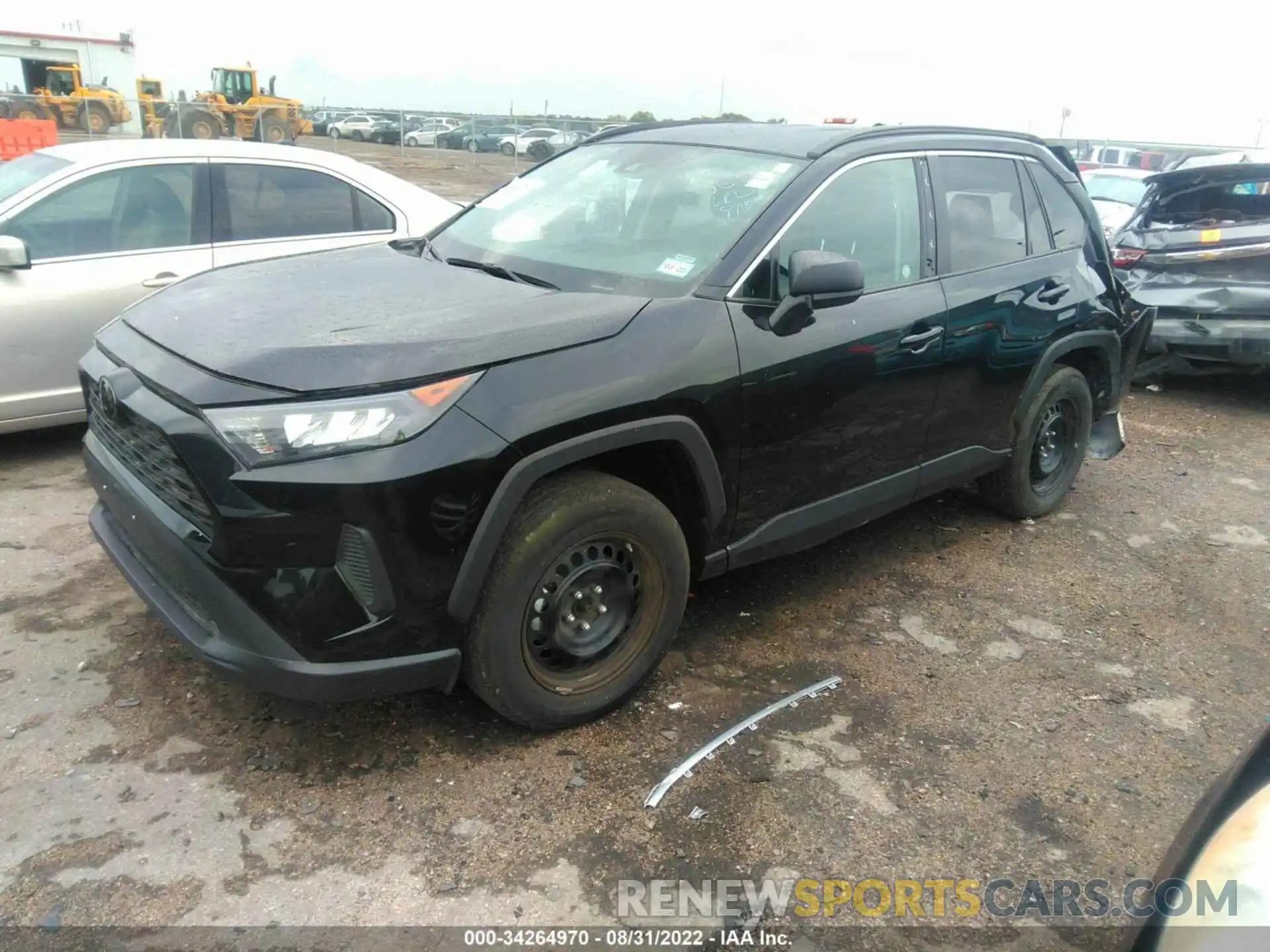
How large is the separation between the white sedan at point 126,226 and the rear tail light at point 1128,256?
5.51 metres

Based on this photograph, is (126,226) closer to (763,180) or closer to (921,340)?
(763,180)

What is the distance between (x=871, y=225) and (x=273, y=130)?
2805 centimetres

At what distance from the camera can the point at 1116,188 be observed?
11.9m

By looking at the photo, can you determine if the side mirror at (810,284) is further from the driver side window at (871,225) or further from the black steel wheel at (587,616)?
the black steel wheel at (587,616)

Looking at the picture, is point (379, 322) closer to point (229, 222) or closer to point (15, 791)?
point (15, 791)

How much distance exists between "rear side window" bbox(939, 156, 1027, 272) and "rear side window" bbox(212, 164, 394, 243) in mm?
3344

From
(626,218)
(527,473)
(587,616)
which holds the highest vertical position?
(626,218)

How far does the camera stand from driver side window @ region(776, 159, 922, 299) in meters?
3.40

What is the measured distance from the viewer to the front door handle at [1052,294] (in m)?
4.36

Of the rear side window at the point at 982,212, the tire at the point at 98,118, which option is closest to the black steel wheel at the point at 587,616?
the rear side window at the point at 982,212

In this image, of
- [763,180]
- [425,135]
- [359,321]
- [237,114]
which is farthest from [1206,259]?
[425,135]

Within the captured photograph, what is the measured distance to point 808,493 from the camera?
138 inches

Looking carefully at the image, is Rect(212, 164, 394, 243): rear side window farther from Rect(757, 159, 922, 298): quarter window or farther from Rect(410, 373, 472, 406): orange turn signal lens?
Rect(410, 373, 472, 406): orange turn signal lens

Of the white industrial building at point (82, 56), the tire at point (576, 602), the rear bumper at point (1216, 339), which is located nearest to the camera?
the tire at point (576, 602)
